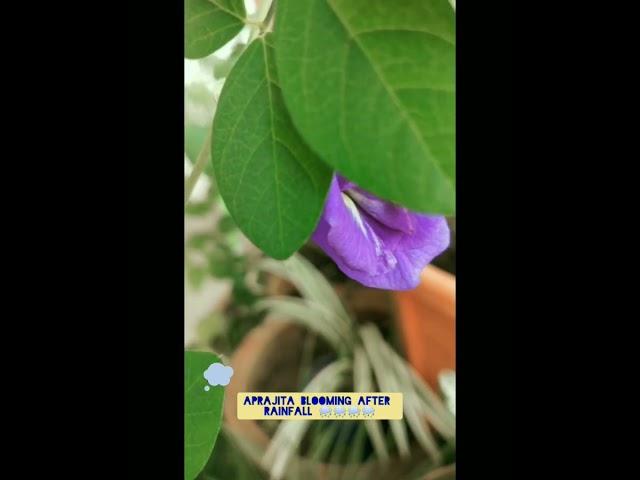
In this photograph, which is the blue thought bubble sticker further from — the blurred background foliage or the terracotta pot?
the terracotta pot

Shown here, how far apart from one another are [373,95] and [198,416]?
0.45 meters

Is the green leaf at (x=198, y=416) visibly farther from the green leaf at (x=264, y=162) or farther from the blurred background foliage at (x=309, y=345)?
the green leaf at (x=264, y=162)

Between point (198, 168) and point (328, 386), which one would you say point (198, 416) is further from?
point (198, 168)

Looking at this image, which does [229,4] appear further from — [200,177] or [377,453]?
[377,453]

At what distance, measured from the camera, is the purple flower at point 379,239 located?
3.19 ft

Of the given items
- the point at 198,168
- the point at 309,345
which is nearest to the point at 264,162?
the point at 198,168

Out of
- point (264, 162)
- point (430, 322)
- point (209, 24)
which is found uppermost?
point (209, 24)

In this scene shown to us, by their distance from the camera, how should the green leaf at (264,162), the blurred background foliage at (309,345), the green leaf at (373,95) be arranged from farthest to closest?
the blurred background foliage at (309,345)
the green leaf at (264,162)
the green leaf at (373,95)

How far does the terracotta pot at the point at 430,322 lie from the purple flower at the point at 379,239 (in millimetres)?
17

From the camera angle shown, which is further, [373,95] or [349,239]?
[349,239]

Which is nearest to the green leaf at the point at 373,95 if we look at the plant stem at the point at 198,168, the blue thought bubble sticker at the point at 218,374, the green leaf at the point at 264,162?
the green leaf at the point at 264,162

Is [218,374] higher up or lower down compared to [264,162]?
lower down

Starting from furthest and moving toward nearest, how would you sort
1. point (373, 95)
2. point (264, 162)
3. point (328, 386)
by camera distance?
point (328, 386) → point (264, 162) → point (373, 95)

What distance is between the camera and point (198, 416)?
1.01 metres
